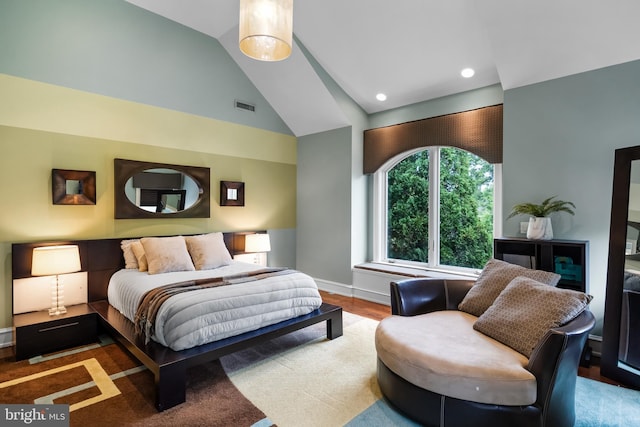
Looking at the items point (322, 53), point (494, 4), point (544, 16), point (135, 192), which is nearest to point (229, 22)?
point (322, 53)

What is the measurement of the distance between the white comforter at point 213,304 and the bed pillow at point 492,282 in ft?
4.57

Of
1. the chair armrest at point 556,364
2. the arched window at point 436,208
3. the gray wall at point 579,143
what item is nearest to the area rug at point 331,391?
the chair armrest at point 556,364

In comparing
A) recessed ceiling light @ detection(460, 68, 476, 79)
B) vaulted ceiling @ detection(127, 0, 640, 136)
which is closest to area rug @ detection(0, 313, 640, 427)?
vaulted ceiling @ detection(127, 0, 640, 136)

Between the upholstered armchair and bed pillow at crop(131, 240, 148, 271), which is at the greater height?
bed pillow at crop(131, 240, 148, 271)

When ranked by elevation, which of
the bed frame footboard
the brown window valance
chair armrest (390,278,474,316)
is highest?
the brown window valance

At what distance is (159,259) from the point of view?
3576 millimetres

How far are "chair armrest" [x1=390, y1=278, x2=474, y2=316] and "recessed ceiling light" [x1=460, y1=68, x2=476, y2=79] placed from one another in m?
2.44

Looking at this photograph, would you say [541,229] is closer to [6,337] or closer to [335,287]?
[335,287]

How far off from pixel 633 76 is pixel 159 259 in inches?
187

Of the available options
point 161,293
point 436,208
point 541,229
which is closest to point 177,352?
point 161,293

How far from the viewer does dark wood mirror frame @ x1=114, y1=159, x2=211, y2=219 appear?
3820mm

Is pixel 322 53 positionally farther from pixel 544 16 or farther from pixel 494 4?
pixel 544 16

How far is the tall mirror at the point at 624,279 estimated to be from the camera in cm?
249

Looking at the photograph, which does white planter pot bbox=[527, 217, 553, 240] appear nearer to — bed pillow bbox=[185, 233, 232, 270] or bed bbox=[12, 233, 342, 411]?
bed bbox=[12, 233, 342, 411]
